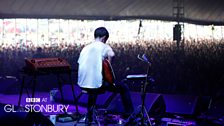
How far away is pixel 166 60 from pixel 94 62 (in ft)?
10.8

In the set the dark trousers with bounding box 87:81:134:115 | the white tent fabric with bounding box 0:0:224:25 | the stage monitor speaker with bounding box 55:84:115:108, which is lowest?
the stage monitor speaker with bounding box 55:84:115:108

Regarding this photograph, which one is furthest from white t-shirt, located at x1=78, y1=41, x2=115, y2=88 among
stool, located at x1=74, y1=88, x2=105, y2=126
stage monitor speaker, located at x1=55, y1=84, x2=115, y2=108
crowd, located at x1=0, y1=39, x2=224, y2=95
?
crowd, located at x1=0, y1=39, x2=224, y2=95

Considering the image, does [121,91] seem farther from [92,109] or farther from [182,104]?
[182,104]

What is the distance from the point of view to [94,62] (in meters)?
4.66

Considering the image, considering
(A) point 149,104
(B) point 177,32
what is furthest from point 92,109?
(B) point 177,32

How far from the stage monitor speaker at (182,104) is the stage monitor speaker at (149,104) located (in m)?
0.22

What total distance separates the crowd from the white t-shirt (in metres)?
2.80

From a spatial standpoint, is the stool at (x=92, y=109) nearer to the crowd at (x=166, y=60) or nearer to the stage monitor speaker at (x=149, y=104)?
the stage monitor speaker at (x=149, y=104)

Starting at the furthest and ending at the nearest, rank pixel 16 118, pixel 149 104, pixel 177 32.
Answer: pixel 177 32 < pixel 149 104 < pixel 16 118

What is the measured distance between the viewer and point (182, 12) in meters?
7.80

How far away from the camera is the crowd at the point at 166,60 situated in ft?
24.1

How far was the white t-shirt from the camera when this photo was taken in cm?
463

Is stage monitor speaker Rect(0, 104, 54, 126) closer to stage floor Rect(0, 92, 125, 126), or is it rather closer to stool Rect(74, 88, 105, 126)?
stool Rect(74, 88, 105, 126)

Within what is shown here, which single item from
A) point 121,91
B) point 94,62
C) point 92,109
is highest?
point 94,62
